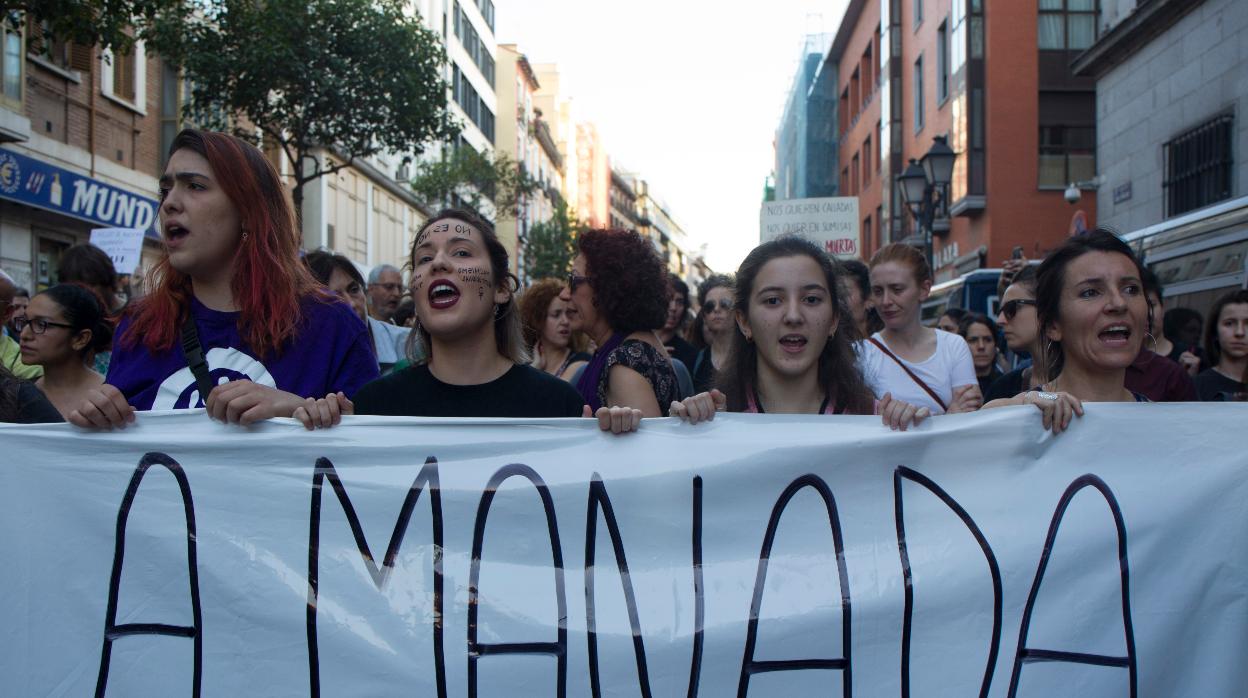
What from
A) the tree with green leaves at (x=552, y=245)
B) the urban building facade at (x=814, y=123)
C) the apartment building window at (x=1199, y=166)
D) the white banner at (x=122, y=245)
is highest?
the urban building facade at (x=814, y=123)

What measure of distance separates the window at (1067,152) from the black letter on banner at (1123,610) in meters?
24.3

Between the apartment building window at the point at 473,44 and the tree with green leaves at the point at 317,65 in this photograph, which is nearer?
the tree with green leaves at the point at 317,65

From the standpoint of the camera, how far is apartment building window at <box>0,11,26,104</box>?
14.1 meters

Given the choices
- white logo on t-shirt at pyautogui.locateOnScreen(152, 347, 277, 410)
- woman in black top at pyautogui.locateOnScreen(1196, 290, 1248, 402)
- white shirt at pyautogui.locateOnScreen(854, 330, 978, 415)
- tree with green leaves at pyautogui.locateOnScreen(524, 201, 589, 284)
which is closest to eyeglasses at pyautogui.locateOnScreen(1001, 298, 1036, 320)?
white shirt at pyautogui.locateOnScreen(854, 330, 978, 415)

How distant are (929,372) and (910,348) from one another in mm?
228

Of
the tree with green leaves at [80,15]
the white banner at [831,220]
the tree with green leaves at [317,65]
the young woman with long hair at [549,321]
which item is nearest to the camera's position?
the young woman with long hair at [549,321]

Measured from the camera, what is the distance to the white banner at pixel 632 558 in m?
2.50

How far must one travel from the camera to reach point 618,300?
3768 mm

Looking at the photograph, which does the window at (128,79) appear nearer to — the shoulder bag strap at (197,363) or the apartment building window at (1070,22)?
the shoulder bag strap at (197,363)

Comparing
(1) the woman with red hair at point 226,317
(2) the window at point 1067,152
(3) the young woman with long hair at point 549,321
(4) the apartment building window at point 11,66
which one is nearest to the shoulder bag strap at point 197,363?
(1) the woman with red hair at point 226,317

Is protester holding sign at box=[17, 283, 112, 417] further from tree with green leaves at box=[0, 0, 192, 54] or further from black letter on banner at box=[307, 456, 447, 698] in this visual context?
tree with green leaves at box=[0, 0, 192, 54]

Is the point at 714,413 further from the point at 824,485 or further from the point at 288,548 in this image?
the point at 288,548

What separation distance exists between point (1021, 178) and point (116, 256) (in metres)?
20.5

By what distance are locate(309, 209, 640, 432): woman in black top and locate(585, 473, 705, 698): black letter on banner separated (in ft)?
0.80
